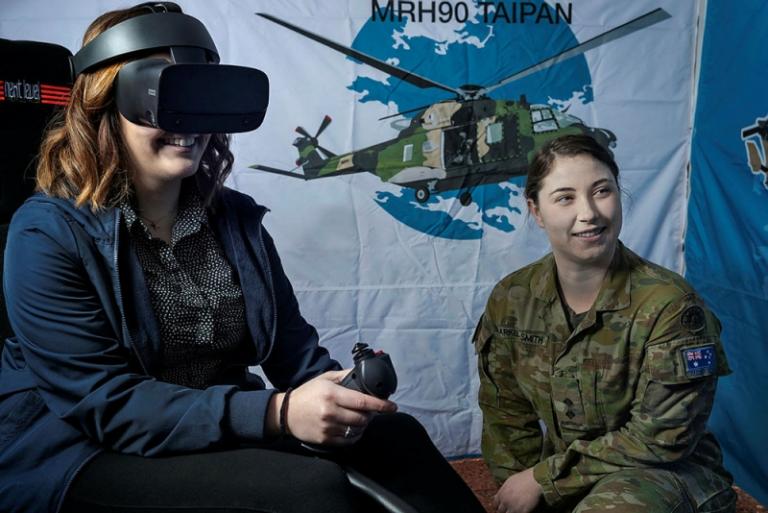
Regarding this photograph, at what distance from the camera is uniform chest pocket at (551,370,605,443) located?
5.38 ft

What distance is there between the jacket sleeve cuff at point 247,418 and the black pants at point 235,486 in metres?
0.02

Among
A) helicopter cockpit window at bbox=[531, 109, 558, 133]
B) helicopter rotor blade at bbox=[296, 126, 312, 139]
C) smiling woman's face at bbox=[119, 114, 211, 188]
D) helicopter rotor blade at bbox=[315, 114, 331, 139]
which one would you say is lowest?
smiling woman's face at bbox=[119, 114, 211, 188]

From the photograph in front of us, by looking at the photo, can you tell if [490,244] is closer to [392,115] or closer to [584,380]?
[392,115]

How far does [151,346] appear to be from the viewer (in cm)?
115

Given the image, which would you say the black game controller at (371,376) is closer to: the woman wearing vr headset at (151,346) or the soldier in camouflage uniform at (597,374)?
the woman wearing vr headset at (151,346)

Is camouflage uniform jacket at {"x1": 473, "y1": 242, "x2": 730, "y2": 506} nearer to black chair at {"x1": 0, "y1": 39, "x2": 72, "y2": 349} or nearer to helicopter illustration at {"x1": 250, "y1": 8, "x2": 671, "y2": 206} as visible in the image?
helicopter illustration at {"x1": 250, "y1": 8, "x2": 671, "y2": 206}

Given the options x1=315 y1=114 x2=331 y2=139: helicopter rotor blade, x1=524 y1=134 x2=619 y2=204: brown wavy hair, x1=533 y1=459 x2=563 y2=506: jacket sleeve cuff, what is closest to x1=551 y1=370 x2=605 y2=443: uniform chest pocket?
x1=533 y1=459 x2=563 y2=506: jacket sleeve cuff

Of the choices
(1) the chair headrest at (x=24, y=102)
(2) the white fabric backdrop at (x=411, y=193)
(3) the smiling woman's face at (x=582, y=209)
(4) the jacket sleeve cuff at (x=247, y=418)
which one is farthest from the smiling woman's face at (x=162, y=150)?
(2) the white fabric backdrop at (x=411, y=193)

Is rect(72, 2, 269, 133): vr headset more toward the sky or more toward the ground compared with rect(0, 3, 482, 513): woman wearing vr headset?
more toward the sky

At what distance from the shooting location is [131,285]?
1.14 m

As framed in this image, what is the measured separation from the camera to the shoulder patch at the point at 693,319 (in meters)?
1.54

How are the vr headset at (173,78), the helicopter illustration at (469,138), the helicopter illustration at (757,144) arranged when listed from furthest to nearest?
1. the helicopter illustration at (469,138)
2. the helicopter illustration at (757,144)
3. the vr headset at (173,78)

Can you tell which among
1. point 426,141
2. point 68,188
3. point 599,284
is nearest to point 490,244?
point 426,141

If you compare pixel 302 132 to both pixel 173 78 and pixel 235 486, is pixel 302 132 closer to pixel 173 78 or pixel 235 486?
pixel 173 78
